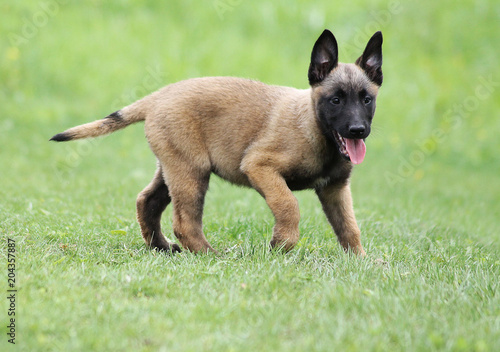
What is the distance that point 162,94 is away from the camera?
19.4ft

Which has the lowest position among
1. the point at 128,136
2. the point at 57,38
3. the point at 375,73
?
the point at 128,136

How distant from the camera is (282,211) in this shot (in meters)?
5.21

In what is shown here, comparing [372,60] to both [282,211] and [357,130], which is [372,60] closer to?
[357,130]

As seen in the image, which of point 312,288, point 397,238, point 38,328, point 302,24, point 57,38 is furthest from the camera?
point 302,24

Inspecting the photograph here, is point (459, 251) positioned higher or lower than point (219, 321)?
lower

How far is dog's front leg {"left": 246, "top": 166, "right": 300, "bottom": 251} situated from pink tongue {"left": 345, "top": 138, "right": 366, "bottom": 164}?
589mm

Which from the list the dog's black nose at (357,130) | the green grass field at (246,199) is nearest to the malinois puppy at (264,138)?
the dog's black nose at (357,130)

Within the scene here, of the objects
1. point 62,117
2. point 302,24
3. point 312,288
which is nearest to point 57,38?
point 62,117

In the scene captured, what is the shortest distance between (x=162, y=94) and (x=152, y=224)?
1.21 metres

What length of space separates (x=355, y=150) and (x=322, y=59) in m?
0.90

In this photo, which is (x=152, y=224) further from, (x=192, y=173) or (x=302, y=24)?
(x=302, y=24)

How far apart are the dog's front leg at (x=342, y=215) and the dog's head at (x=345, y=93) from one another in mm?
576

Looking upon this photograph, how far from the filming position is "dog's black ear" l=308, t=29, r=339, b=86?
554cm

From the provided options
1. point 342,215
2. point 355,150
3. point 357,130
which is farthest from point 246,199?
point 357,130
